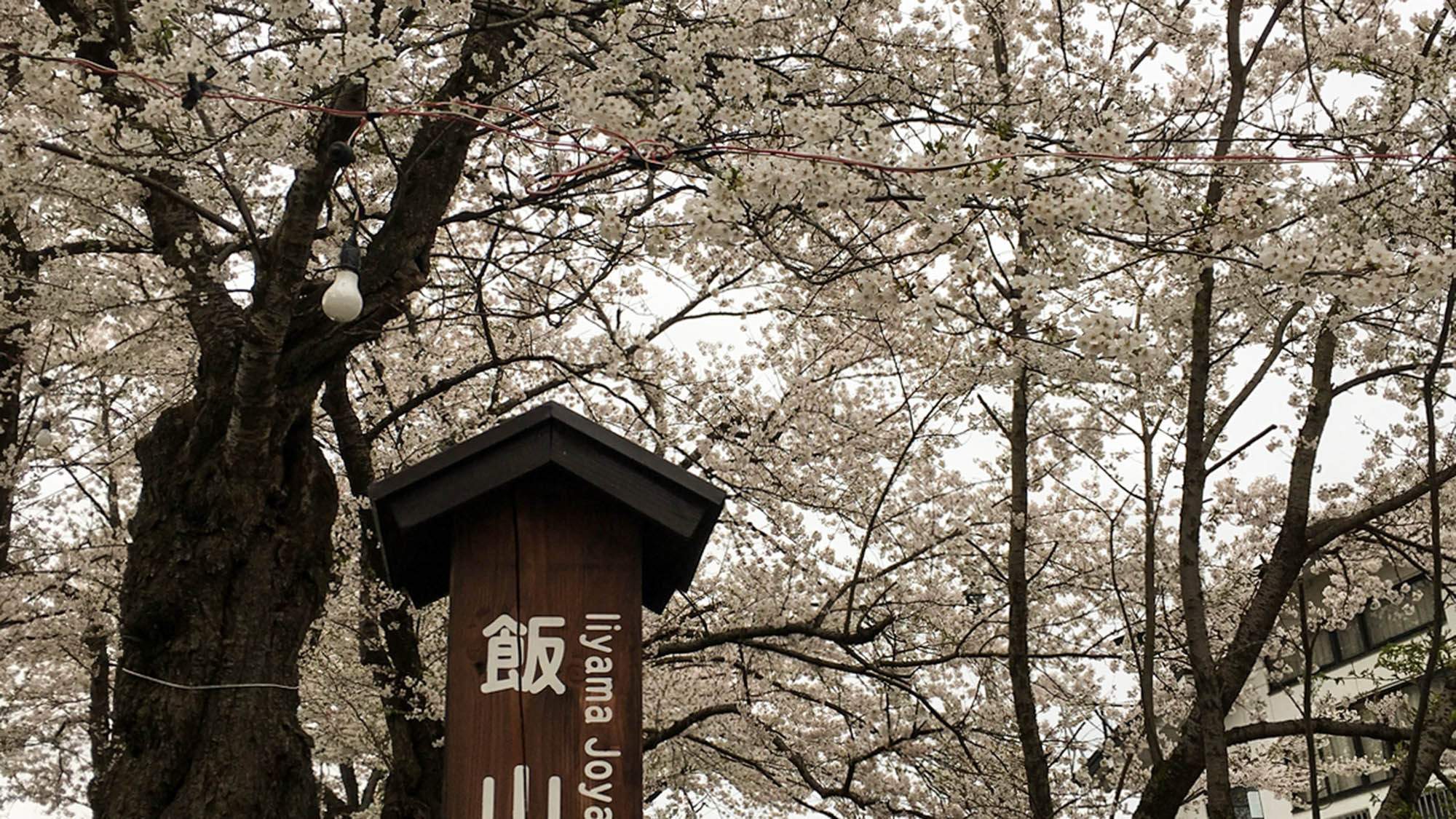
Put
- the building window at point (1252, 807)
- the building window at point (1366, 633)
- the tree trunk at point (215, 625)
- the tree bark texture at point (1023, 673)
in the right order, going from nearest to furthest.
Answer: the tree trunk at point (215, 625)
the tree bark texture at point (1023, 673)
the building window at point (1366, 633)
the building window at point (1252, 807)

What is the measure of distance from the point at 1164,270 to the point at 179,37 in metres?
4.82

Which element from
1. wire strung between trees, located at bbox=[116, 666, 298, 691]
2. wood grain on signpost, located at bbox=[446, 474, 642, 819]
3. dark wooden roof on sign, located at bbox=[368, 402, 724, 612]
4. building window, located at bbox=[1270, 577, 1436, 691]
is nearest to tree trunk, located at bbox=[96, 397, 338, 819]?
wire strung between trees, located at bbox=[116, 666, 298, 691]

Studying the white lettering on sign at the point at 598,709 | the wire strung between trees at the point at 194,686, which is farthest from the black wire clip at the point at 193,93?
the wire strung between trees at the point at 194,686

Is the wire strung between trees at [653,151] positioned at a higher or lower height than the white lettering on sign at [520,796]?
higher

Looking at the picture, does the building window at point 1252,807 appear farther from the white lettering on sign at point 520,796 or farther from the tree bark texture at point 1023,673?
the white lettering on sign at point 520,796

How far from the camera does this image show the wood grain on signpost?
2.68 metres

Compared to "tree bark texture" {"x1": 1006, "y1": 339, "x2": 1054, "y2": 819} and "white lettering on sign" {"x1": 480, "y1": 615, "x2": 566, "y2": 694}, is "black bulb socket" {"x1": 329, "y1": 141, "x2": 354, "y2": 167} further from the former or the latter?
"tree bark texture" {"x1": 1006, "y1": 339, "x2": 1054, "y2": 819}

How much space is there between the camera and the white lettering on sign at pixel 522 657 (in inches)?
109

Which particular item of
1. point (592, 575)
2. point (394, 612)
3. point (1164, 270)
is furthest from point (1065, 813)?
point (592, 575)

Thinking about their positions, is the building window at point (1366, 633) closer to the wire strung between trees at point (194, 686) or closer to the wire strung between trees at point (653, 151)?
the wire strung between trees at point (653, 151)

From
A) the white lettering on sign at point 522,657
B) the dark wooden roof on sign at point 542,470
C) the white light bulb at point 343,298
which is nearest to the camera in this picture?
the white lettering on sign at point 522,657

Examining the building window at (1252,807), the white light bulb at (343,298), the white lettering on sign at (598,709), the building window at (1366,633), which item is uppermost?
the building window at (1366,633)

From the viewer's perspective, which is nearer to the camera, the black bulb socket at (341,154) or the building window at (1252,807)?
the black bulb socket at (341,154)

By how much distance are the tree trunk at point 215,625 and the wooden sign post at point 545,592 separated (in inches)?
66.3
